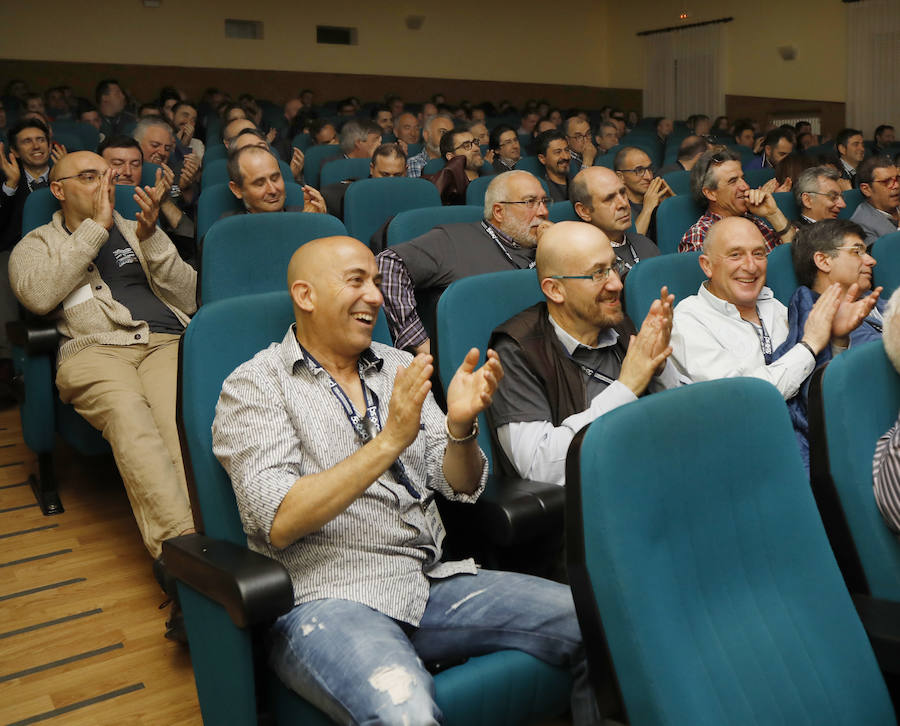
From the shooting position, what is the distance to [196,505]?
144 cm

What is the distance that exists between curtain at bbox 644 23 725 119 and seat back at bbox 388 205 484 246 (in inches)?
373

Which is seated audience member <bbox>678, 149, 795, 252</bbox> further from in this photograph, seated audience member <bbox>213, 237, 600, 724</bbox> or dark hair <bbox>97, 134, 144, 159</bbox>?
dark hair <bbox>97, 134, 144, 159</bbox>

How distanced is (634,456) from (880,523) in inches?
18.5

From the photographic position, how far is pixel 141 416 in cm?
230

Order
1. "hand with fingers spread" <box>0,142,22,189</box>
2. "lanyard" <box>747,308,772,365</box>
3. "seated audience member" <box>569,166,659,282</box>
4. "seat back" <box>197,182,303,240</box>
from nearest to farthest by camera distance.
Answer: "lanyard" <box>747,308,772,365</box> → "seated audience member" <box>569,166,659,282</box> → "seat back" <box>197,182,303,240</box> → "hand with fingers spread" <box>0,142,22,189</box>

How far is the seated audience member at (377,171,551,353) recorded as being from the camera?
2.60m

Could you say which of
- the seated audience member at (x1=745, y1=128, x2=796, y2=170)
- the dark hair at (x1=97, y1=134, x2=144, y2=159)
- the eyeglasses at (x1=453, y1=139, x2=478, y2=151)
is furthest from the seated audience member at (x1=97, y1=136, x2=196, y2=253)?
the seated audience member at (x1=745, y1=128, x2=796, y2=170)

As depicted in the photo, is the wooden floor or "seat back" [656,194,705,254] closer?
the wooden floor

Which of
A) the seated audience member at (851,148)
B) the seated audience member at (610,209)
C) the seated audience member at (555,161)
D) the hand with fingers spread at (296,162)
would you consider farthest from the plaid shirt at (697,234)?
the seated audience member at (851,148)

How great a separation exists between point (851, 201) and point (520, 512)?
281 cm

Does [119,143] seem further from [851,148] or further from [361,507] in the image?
[851,148]

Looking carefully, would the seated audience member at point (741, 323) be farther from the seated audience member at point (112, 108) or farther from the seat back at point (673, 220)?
the seated audience member at point (112, 108)

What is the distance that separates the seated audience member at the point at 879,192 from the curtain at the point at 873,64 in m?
7.04

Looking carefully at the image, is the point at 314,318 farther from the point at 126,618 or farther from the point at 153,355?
the point at 153,355
